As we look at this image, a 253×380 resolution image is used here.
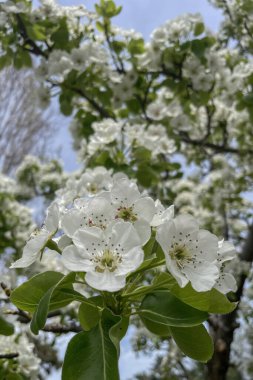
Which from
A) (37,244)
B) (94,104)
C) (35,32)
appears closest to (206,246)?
(37,244)

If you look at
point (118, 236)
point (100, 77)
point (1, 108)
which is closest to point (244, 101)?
point (100, 77)

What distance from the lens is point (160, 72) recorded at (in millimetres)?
3510

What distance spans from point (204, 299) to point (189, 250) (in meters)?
0.11

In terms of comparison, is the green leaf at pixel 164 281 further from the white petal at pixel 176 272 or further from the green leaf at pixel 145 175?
the green leaf at pixel 145 175

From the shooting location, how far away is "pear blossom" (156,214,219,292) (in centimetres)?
99

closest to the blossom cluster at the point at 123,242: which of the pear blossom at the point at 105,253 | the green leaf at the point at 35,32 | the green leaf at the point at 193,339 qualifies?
the pear blossom at the point at 105,253

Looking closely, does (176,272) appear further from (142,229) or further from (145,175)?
(145,175)

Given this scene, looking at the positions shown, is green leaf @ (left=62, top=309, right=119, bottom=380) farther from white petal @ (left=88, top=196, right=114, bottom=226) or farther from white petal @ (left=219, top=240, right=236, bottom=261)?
white petal @ (left=219, top=240, right=236, bottom=261)

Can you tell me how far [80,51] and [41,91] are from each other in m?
0.53

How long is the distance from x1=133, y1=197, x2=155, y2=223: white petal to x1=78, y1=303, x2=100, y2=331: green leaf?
9.0 inches

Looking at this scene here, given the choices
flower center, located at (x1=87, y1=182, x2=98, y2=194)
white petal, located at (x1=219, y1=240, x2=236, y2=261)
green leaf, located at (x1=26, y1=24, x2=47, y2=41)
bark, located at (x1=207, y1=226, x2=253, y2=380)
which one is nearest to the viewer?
white petal, located at (x1=219, y1=240, x2=236, y2=261)

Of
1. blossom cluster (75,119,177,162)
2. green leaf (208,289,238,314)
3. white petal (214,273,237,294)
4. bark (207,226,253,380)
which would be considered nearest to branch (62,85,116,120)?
blossom cluster (75,119,177,162)

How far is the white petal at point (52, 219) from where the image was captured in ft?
3.67

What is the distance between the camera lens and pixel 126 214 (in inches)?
43.7
